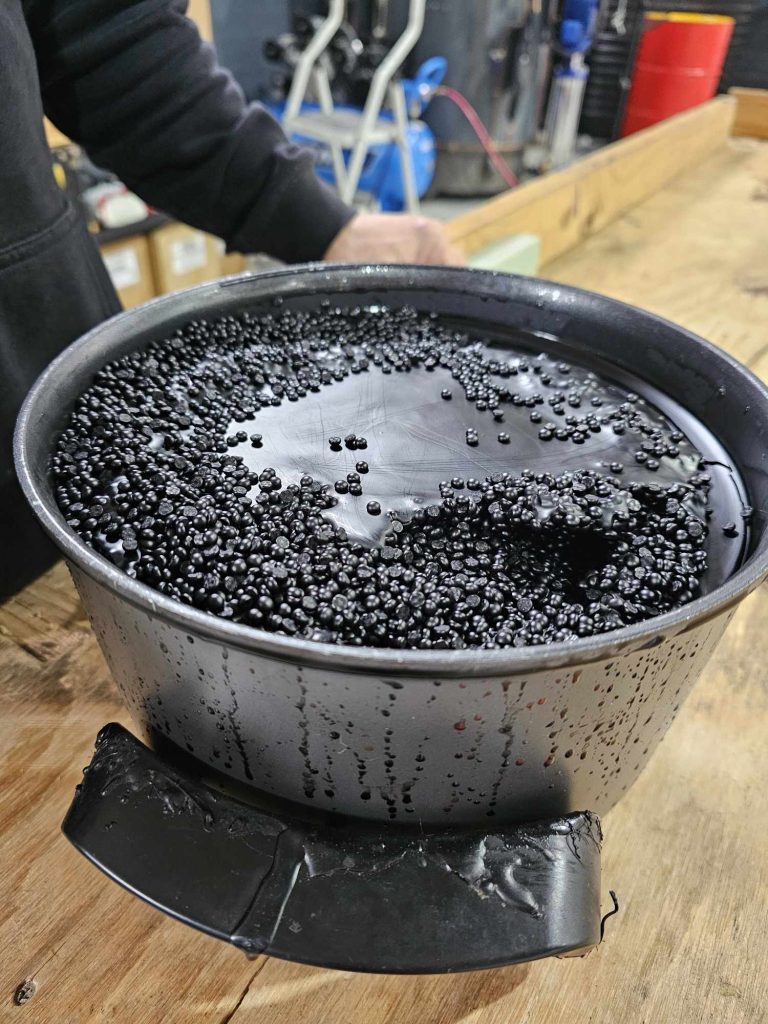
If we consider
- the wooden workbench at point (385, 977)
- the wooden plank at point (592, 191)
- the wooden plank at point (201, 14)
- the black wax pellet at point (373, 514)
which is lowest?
the wooden workbench at point (385, 977)

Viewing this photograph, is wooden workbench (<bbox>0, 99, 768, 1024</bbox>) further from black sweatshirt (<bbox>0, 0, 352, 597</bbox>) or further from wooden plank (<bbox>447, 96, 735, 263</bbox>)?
wooden plank (<bbox>447, 96, 735, 263</bbox>)

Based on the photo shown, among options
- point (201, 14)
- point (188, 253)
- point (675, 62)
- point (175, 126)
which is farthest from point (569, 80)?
point (175, 126)

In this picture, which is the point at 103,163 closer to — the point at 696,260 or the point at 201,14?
the point at 696,260

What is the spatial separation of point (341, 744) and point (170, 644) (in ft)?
0.47

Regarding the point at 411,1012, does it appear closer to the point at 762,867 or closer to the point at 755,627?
the point at 762,867

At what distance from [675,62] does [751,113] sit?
830 millimetres

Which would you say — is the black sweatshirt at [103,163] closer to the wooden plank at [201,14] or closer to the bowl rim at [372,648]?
the bowl rim at [372,648]

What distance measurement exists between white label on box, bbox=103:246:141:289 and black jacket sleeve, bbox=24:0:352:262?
1.27 m

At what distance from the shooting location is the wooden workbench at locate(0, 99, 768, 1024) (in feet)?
2.16

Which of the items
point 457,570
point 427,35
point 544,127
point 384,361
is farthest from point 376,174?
point 457,570

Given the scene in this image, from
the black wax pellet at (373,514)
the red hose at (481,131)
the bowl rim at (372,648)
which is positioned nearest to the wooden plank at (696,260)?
the black wax pellet at (373,514)

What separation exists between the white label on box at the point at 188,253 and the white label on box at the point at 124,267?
167 mm

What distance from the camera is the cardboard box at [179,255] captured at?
265 centimetres

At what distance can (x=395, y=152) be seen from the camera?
3.97 m
